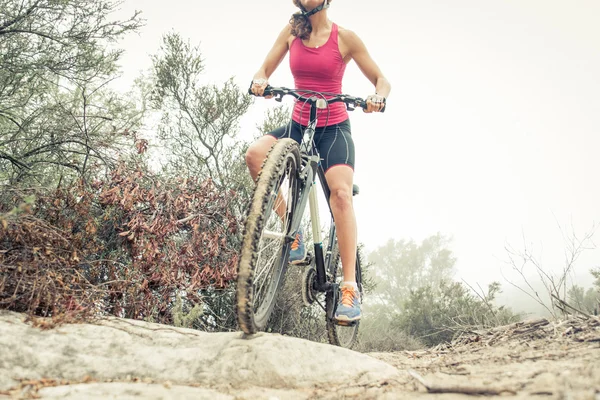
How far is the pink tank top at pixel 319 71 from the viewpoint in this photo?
3346 millimetres

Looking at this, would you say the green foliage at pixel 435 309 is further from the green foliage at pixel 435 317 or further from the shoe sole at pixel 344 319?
the shoe sole at pixel 344 319

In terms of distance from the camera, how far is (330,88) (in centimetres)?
345

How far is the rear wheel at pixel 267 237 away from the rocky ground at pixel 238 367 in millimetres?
245

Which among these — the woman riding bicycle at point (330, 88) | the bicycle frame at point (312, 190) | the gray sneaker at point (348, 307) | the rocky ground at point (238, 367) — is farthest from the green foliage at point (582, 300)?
the bicycle frame at point (312, 190)

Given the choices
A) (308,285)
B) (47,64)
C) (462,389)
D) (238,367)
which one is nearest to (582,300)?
(308,285)

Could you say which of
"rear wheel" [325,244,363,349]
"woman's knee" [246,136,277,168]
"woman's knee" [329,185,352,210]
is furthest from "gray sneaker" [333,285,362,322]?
"woman's knee" [246,136,277,168]

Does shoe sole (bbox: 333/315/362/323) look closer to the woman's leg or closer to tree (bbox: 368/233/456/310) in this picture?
the woman's leg

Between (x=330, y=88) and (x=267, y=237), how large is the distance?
155cm

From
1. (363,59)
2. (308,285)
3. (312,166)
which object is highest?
(363,59)

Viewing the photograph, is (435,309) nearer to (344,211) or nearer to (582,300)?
(582,300)

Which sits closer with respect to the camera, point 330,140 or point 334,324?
point 330,140

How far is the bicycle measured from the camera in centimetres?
208

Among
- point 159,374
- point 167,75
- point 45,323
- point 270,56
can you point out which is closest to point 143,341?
point 159,374

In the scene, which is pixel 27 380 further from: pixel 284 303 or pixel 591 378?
pixel 284 303
